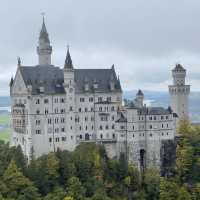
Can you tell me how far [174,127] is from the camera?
125188 millimetres

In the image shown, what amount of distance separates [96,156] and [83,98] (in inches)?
502

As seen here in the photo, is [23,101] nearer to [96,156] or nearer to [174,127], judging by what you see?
[96,156]

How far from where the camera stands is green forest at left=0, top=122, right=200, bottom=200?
108188mm

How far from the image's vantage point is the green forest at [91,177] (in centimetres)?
10819

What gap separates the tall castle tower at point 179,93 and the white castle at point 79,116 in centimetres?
534

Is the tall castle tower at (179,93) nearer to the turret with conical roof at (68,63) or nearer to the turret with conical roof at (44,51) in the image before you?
the turret with conical roof at (68,63)

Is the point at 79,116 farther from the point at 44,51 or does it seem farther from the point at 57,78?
the point at 44,51

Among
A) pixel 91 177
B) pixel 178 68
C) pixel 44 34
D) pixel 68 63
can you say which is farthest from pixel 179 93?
pixel 44 34

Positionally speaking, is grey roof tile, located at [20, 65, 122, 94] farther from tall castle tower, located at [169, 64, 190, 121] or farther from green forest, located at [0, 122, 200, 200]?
tall castle tower, located at [169, 64, 190, 121]

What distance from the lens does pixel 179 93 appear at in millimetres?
131250

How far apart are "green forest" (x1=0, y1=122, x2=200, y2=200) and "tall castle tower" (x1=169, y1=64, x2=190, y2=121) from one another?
377 inches

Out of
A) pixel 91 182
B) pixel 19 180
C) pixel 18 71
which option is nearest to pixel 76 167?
pixel 91 182

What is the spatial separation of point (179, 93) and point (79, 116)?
2160 centimetres

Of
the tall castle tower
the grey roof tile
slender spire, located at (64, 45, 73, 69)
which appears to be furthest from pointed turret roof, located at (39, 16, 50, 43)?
the tall castle tower
